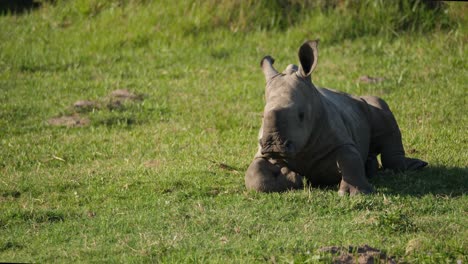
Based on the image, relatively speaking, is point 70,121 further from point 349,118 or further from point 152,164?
point 349,118

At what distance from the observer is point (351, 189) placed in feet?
26.9

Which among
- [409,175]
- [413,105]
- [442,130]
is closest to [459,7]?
[413,105]

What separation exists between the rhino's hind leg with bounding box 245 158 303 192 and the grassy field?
6.4 inches

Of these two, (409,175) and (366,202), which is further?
(409,175)

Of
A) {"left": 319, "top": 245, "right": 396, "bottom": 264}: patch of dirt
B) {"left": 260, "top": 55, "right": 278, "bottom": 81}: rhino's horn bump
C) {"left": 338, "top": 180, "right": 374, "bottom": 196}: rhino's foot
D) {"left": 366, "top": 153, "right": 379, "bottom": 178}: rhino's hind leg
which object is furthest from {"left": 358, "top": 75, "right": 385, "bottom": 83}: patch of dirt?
{"left": 319, "top": 245, "right": 396, "bottom": 264}: patch of dirt

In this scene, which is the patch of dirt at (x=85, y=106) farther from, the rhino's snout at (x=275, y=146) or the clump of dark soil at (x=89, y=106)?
the rhino's snout at (x=275, y=146)

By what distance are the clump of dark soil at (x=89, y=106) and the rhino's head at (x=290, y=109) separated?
3.87 m

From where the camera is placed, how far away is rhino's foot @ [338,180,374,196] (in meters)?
8.15

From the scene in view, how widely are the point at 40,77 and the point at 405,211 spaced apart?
779 cm

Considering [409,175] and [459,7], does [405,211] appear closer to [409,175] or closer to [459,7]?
[409,175]

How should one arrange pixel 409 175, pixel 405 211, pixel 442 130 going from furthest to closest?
1. pixel 442 130
2. pixel 409 175
3. pixel 405 211

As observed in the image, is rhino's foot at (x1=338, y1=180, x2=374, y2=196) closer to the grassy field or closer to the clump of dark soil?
the grassy field

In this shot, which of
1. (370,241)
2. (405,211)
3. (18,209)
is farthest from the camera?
(18,209)

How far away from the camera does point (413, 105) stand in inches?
470
